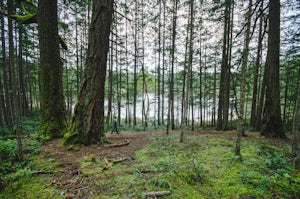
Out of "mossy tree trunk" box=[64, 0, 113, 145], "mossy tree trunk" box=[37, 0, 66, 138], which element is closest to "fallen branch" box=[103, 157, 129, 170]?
"mossy tree trunk" box=[64, 0, 113, 145]

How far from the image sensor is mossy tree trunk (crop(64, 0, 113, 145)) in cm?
474

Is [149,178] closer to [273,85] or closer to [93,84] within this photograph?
[93,84]

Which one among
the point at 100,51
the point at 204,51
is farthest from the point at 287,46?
the point at 100,51

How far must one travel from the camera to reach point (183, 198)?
220 centimetres

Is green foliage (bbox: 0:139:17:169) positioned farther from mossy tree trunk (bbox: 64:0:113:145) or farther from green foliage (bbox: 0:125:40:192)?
mossy tree trunk (bbox: 64:0:113:145)

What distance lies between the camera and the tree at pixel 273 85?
6.55m

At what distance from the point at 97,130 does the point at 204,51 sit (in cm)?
1523

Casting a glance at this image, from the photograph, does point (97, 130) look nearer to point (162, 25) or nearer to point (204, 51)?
point (162, 25)

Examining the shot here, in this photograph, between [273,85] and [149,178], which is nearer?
[149,178]

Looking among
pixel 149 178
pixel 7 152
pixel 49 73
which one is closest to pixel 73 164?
pixel 7 152

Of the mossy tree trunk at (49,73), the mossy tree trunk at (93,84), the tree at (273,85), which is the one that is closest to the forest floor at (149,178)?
the mossy tree trunk at (93,84)

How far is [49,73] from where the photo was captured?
205 inches

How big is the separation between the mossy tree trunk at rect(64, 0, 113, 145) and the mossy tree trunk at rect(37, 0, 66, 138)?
106 centimetres

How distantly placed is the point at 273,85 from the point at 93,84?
28.5 ft
